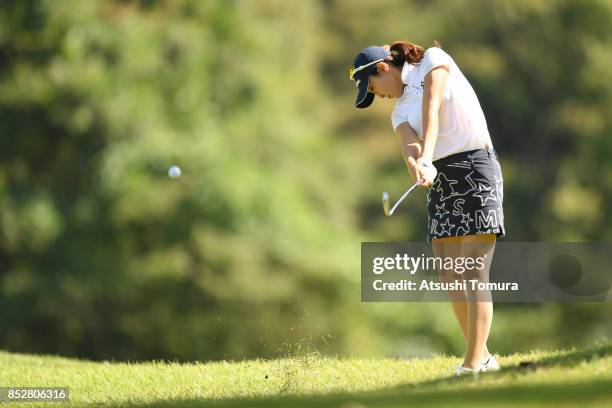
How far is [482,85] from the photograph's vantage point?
33.7 m

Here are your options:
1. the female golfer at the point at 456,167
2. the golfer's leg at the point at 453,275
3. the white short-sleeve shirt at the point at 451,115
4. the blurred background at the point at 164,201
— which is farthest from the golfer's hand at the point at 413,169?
the blurred background at the point at 164,201

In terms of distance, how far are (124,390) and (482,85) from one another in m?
27.0

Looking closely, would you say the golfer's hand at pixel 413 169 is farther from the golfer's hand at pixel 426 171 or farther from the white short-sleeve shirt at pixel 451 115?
the white short-sleeve shirt at pixel 451 115

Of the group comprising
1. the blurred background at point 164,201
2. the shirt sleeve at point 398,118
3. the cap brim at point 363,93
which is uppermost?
the cap brim at point 363,93

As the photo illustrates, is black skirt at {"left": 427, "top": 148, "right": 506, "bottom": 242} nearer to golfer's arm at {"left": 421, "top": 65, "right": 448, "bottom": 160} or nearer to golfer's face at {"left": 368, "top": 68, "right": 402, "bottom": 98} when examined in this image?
golfer's arm at {"left": 421, "top": 65, "right": 448, "bottom": 160}

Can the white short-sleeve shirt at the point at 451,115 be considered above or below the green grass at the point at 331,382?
above

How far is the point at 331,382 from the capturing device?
7750 millimetres

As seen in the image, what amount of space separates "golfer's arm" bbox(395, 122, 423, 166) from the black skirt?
0.71 ft

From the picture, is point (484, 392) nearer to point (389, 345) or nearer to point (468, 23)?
point (389, 345)

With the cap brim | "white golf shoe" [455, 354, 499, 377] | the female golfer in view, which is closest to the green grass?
"white golf shoe" [455, 354, 499, 377]

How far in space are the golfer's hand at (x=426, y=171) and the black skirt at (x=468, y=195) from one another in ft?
1.20

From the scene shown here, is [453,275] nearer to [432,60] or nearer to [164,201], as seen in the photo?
Answer: [432,60]

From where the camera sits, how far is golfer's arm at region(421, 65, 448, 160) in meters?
6.82

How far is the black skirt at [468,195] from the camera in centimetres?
700
